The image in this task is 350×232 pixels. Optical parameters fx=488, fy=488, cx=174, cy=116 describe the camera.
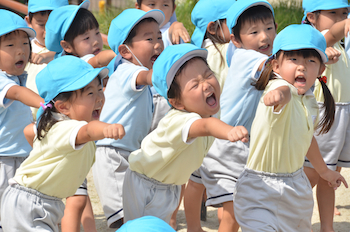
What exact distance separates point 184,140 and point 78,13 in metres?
1.90

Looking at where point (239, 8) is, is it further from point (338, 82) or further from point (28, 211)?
point (28, 211)

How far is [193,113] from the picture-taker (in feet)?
8.72

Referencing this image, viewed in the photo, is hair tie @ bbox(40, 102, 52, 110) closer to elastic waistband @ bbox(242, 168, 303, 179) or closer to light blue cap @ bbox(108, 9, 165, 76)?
light blue cap @ bbox(108, 9, 165, 76)

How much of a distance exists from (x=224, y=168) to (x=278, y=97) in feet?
3.88

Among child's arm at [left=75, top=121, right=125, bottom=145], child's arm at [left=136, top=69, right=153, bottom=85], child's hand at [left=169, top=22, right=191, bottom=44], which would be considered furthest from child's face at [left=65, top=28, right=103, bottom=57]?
child's arm at [left=75, top=121, right=125, bottom=145]

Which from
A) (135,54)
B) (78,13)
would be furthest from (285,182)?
(78,13)

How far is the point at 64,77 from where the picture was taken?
9.32ft

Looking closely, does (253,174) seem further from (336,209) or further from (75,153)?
(336,209)

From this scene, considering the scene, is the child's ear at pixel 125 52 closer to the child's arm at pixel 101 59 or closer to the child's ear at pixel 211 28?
the child's arm at pixel 101 59

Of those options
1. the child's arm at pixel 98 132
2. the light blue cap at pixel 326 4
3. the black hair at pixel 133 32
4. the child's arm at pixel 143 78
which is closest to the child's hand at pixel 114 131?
the child's arm at pixel 98 132

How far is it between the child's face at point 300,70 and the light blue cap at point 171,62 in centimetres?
51

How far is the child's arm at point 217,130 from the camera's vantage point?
6.93 ft

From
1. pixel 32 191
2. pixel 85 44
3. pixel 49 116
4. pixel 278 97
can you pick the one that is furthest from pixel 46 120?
pixel 278 97

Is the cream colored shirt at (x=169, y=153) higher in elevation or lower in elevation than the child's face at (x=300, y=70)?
lower
